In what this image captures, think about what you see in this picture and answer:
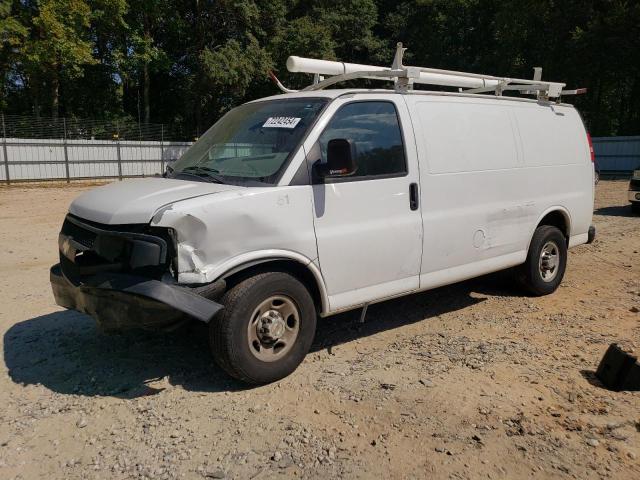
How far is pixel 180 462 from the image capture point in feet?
10.3

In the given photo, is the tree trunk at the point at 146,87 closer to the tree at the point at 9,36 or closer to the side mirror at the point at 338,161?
the tree at the point at 9,36

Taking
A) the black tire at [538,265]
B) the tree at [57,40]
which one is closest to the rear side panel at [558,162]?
the black tire at [538,265]

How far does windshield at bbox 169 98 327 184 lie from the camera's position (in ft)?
13.4

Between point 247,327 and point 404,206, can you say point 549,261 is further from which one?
point 247,327

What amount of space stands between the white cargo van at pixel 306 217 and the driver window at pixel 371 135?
0.01m

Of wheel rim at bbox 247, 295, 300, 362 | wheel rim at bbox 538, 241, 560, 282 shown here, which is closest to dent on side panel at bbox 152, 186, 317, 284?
wheel rim at bbox 247, 295, 300, 362

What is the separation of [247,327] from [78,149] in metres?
24.5

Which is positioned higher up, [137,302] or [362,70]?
[362,70]

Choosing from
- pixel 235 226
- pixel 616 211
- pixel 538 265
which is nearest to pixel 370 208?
pixel 235 226

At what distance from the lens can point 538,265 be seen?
6004mm

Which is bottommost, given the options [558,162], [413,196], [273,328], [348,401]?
[348,401]

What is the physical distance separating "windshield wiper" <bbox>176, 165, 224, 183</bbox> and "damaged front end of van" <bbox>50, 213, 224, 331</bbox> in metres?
0.75

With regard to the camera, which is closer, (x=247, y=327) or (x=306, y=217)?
(x=247, y=327)

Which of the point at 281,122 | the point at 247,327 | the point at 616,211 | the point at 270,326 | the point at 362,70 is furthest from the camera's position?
the point at 616,211
